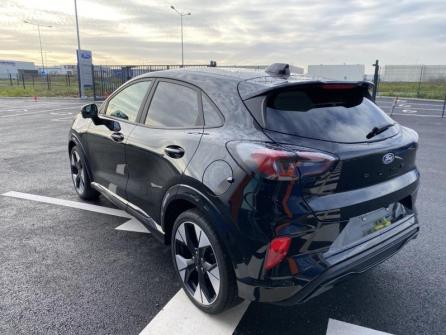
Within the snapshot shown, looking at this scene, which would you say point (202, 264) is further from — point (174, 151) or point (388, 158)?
point (388, 158)

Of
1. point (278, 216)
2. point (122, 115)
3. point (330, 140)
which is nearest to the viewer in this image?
point (278, 216)

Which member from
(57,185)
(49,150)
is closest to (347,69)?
(49,150)

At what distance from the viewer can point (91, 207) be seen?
464cm

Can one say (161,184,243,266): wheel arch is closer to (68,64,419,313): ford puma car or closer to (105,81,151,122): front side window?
(68,64,419,313): ford puma car

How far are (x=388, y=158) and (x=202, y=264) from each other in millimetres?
1462

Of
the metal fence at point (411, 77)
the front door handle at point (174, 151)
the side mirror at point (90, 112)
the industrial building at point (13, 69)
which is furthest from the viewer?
the industrial building at point (13, 69)

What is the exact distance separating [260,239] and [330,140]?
755 millimetres

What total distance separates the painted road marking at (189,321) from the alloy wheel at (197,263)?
0.36ft

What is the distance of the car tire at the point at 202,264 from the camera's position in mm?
2336

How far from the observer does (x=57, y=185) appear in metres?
5.57

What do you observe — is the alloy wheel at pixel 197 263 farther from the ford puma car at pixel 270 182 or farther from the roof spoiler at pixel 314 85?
the roof spoiler at pixel 314 85

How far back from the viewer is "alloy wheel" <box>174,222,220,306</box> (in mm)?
2471

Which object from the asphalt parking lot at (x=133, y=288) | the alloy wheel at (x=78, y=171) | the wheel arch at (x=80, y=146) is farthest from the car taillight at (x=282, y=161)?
the alloy wheel at (x=78, y=171)

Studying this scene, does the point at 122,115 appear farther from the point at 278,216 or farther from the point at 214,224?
the point at 278,216
